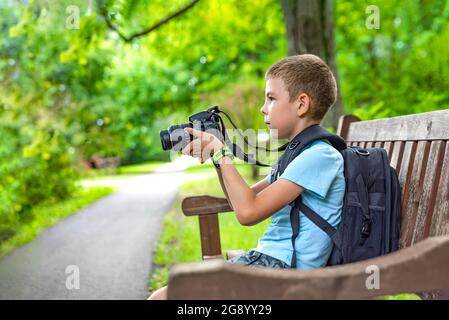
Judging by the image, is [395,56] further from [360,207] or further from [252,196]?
[252,196]

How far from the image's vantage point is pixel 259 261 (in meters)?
2.05

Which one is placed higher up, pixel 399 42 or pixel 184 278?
pixel 399 42

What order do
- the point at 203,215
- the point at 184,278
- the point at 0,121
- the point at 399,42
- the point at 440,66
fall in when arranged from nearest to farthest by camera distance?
the point at 184,278 → the point at 203,215 → the point at 440,66 → the point at 0,121 → the point at 399,42

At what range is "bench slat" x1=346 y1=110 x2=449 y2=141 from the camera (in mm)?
1904

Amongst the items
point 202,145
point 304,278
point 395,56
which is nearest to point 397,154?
point 202,145

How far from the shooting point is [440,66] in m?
7.00

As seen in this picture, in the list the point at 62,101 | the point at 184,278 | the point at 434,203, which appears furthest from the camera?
the point at 62,101

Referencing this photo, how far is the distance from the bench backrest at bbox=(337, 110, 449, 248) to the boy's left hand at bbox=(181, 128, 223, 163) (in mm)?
751

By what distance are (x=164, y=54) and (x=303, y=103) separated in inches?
514

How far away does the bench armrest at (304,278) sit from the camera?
45.5 inches

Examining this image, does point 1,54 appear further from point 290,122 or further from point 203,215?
point 290,122

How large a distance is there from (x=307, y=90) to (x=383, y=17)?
871 centimetres

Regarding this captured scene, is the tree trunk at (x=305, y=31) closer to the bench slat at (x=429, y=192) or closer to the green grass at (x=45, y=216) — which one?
the bench slat at (x=429, y=192)
